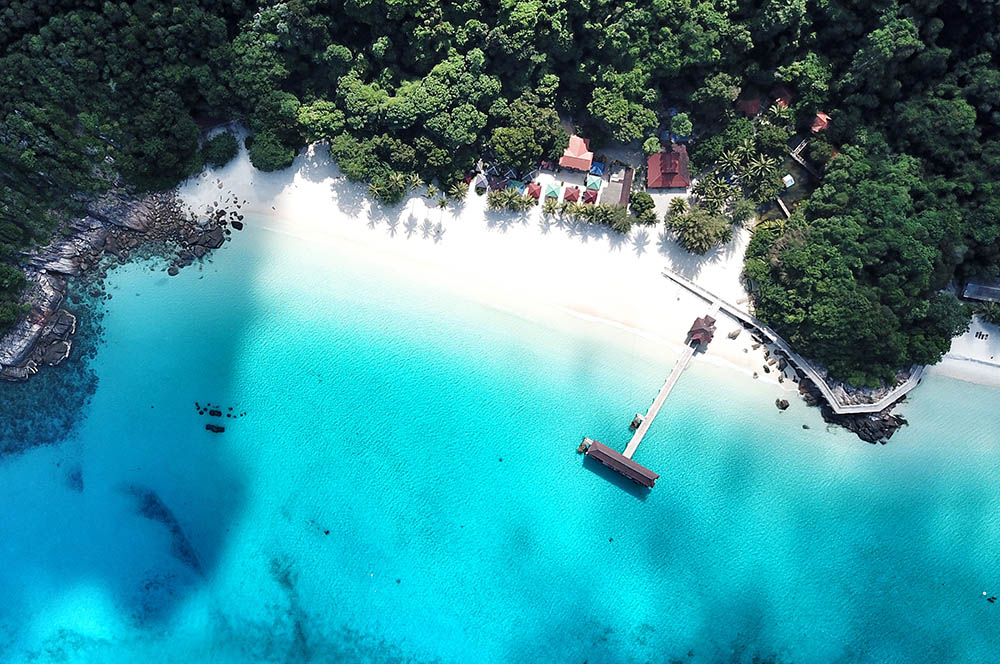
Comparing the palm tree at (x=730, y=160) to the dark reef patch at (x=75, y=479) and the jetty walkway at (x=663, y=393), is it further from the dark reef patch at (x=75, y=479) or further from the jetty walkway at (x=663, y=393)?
the dark reef patch at (x=75, y=479)

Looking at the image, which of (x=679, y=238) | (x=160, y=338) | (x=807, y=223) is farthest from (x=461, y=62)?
(x=160, y=338)

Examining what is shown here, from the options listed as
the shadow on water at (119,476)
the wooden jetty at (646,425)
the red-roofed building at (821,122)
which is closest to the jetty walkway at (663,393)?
the wooden jetty at (646,425)

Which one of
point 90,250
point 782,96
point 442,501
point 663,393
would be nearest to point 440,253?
point 442,501

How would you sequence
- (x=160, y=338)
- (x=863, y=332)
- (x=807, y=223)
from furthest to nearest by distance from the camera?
1. (x=160, y=338)
2. (x=807, y=223)
3. (x=863, y=332)

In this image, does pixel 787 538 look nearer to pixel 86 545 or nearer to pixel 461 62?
pixel 461 62

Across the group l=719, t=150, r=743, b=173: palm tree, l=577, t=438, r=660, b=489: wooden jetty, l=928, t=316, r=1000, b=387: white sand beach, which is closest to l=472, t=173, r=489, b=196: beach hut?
l=719, t=150, r=743, b=173: palm tree

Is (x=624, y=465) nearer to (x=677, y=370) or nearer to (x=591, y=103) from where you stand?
(x=677, y=370)
